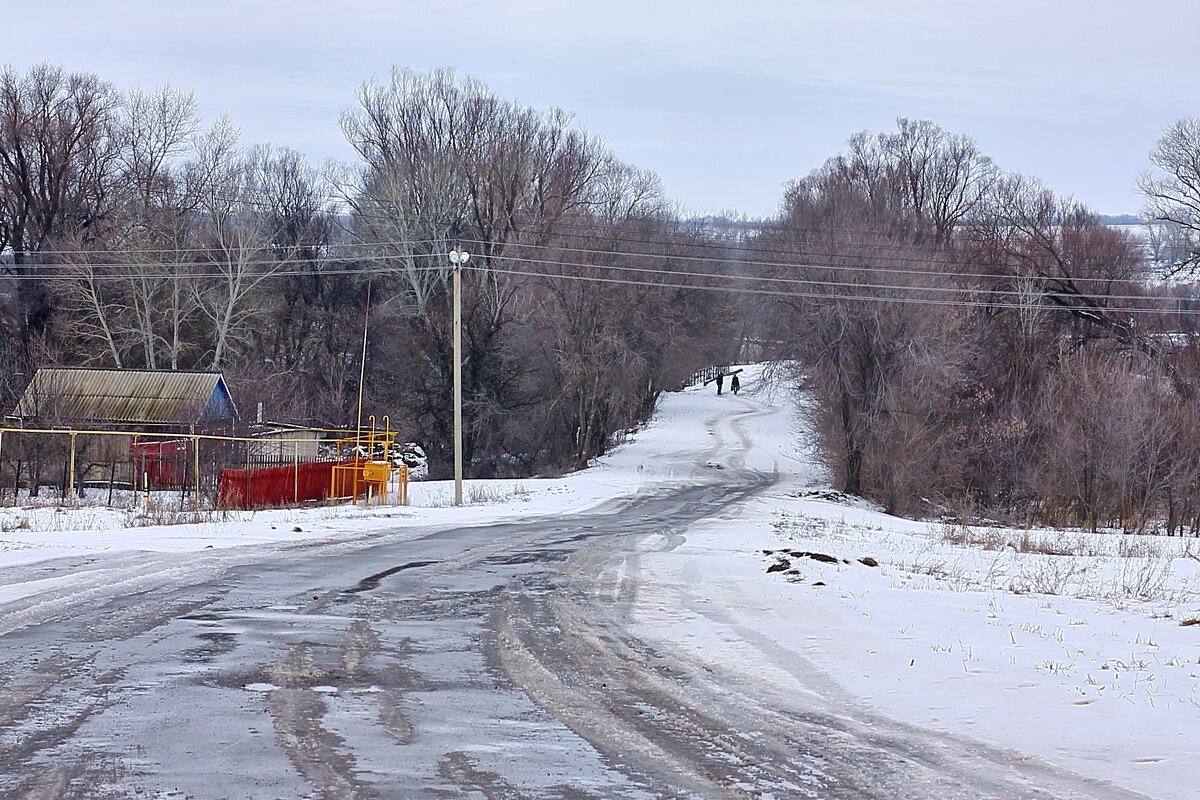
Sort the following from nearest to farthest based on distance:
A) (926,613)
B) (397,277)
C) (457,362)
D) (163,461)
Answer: (926,613)
(457,362)
(163,461)
(397,277)

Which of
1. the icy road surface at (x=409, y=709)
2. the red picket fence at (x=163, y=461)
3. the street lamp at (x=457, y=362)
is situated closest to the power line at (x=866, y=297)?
the street lamp at (x=457, y=362)

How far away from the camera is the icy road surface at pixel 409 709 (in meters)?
5.63

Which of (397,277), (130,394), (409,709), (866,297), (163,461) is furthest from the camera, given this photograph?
(397,277)

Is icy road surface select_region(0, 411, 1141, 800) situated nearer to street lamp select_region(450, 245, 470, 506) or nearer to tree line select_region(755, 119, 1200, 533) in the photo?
street lamp select_region(450, 245, 470, 506)

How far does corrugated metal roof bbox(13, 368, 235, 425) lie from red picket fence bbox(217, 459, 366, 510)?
46.8 feet

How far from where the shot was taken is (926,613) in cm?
1084

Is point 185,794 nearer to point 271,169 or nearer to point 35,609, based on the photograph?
point 35,609

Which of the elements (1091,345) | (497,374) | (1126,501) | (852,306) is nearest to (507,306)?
(497,374)

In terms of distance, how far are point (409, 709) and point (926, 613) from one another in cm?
563

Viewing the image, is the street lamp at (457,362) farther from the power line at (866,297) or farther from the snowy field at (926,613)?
the power line at (866,297)

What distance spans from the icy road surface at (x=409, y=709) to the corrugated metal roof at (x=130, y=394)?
3650 centimetres

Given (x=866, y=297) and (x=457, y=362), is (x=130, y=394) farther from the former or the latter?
(x=866, y=297)

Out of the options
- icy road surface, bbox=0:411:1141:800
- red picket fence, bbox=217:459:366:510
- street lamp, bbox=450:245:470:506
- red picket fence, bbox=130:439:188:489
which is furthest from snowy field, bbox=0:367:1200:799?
red picket fence, bbox=130:439:188:489

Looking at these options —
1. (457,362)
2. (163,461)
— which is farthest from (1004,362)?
(163,461)
